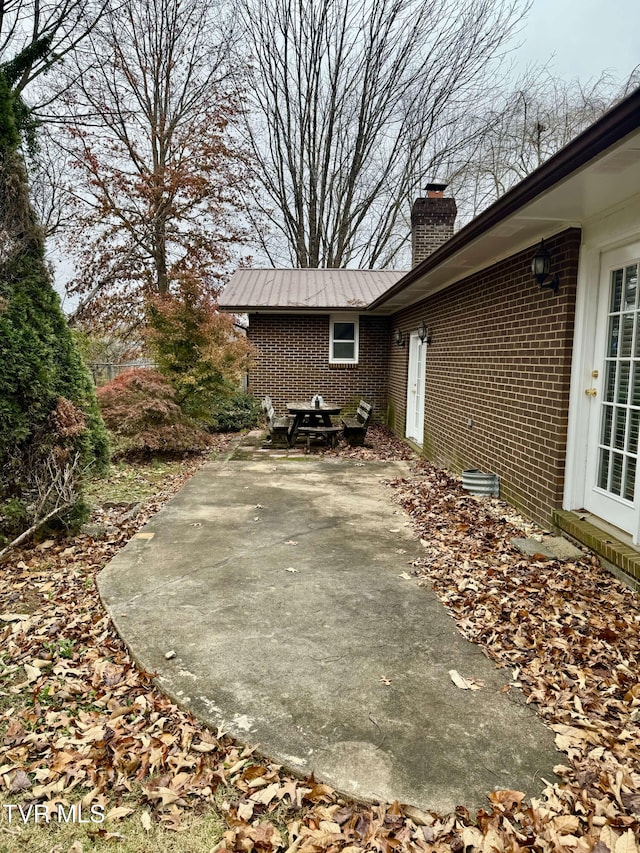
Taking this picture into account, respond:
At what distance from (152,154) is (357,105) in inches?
317

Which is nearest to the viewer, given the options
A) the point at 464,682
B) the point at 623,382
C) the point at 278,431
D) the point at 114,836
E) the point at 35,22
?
the point at 114,836

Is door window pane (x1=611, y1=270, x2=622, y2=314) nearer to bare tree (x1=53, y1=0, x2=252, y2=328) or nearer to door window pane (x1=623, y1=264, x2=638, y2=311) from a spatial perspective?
door window pane (x1=623, y1=264, x2=638, y2=311)

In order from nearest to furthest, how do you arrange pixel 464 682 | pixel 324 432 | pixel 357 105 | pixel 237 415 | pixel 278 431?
1. pixel 464 682
2. pixel 324 432
3. pixel 278 431
4. pixel 237 415
5. pixel 357 105

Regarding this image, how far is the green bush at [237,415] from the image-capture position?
40.8 feet

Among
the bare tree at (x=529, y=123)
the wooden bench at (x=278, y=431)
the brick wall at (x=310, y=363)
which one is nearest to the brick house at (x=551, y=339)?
the wooden bench at (x=278, y=431)

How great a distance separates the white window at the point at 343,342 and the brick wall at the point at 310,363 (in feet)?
0.43

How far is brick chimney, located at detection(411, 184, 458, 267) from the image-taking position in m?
11.2

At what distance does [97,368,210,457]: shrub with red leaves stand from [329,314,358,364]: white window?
212 inches

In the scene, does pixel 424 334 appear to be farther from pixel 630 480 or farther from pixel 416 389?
pixel 630 480

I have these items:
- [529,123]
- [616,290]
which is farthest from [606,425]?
[529,123]

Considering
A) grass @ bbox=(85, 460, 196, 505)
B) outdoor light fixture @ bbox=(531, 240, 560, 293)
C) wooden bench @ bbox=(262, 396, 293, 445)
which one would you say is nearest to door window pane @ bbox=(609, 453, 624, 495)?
outdoor light fixture @ bbox=(531, 240, 560, 293)

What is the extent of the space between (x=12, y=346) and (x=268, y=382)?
9202 millimetres

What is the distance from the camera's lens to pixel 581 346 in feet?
13.9

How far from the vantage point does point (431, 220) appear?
11.3 meters
